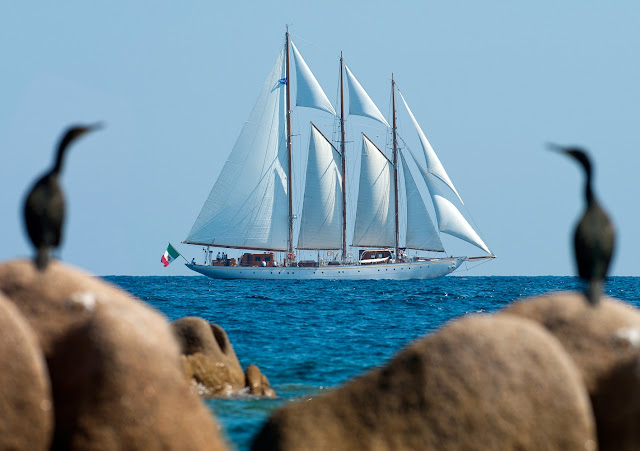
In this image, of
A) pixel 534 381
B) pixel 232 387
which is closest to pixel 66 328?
pixel 534 381

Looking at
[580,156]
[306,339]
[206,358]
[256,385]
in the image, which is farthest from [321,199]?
[580,156]

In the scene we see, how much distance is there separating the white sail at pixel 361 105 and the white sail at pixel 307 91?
2.93 metres

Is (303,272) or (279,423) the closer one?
(279,423)

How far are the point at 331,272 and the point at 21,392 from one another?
8071 cm

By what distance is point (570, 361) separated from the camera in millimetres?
5844

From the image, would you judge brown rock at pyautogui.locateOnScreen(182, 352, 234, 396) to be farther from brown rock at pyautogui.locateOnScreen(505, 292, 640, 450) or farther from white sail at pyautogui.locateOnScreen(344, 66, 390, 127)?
white sail at pyautogui.locateOnScreen(344, 66, 390, 127)

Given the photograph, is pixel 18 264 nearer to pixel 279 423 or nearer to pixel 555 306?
pixel 279 423

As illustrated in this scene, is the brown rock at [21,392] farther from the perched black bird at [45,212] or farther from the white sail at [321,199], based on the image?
the white sail at [321,199]

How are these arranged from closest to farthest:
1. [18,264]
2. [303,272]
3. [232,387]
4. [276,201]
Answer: [18,264], [232,387], [276,201], [303,272]

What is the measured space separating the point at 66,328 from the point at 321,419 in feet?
6.22

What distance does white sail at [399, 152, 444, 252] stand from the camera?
79.9 meters

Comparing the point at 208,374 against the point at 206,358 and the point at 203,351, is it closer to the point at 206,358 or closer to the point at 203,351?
the point at 206,358

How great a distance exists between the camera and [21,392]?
5613mm

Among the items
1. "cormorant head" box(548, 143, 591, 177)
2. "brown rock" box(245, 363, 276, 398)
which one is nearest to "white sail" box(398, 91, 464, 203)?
"brown rock" box(245, 363, 276, 398)
